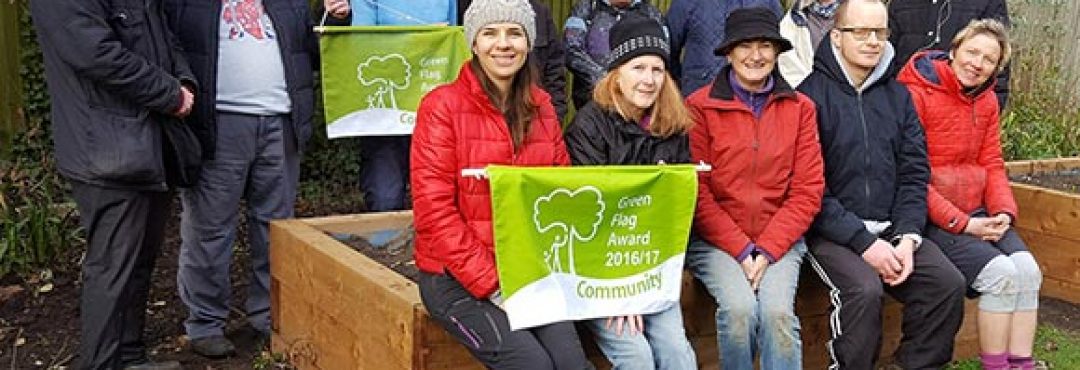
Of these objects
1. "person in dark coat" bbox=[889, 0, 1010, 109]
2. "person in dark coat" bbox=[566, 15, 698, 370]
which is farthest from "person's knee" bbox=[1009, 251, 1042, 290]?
"person in dark coat" bbox=[566, 15, 698, 370]

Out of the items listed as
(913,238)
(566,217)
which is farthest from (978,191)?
(566,217)

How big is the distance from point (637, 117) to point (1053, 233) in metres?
3.26

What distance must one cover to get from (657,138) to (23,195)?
328 centimetres

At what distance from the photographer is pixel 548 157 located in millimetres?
4125

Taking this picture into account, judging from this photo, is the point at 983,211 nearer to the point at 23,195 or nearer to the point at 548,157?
the point at 548,157

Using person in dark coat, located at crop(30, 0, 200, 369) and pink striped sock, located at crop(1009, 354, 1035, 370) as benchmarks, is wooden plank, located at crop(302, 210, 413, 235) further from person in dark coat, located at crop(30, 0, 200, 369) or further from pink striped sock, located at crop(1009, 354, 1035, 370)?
pink striped sock, located at crop(1009, 354, 1035, 370)

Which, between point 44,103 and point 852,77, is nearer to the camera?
point 852,77

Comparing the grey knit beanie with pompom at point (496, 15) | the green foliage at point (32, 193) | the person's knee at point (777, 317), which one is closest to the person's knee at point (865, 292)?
the person's knee at point (777, 317)

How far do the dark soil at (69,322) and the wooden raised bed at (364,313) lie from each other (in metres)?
0.30

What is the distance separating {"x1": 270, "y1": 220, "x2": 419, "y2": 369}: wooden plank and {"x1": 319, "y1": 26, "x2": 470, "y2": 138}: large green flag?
2.26 ft

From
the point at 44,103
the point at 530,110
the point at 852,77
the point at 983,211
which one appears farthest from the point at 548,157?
the point at 44,103

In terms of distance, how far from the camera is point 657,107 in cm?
429

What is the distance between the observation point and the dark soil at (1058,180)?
7174 millimetres

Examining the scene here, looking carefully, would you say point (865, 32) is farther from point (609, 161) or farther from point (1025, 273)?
point (609, 161)
